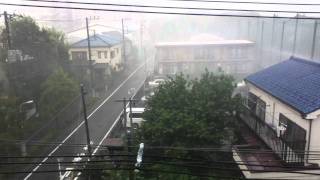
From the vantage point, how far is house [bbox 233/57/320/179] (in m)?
8.41

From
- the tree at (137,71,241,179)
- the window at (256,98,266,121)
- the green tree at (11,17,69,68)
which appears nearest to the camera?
the tree at (137,71,241,179)

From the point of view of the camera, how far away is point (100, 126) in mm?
18531

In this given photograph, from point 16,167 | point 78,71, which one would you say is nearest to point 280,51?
point 78,71

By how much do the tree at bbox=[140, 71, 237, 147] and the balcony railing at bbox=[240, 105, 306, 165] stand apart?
1003 millimetres

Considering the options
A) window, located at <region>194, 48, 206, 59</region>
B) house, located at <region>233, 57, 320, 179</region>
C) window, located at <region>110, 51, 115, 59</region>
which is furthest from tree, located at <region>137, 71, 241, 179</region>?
window, located at <region>110, 51, 115, 59</region>

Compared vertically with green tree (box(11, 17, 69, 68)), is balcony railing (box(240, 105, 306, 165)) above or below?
below

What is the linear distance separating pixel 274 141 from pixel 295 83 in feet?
6.47

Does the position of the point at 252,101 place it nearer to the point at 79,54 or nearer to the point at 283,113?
the point at 283,113

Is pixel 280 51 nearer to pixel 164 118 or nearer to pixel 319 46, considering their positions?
pixel 319 46

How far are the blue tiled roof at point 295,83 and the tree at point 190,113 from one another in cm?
136

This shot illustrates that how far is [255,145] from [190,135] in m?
2.10

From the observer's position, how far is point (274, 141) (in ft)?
32.1

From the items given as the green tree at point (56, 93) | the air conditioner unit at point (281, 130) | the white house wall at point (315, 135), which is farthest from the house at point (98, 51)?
the white house wall at point (315, 135)

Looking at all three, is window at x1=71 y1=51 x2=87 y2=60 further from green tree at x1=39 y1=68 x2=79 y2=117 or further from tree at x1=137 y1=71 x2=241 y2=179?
tree at x1=137 y1=71 x2=241 y2=179
